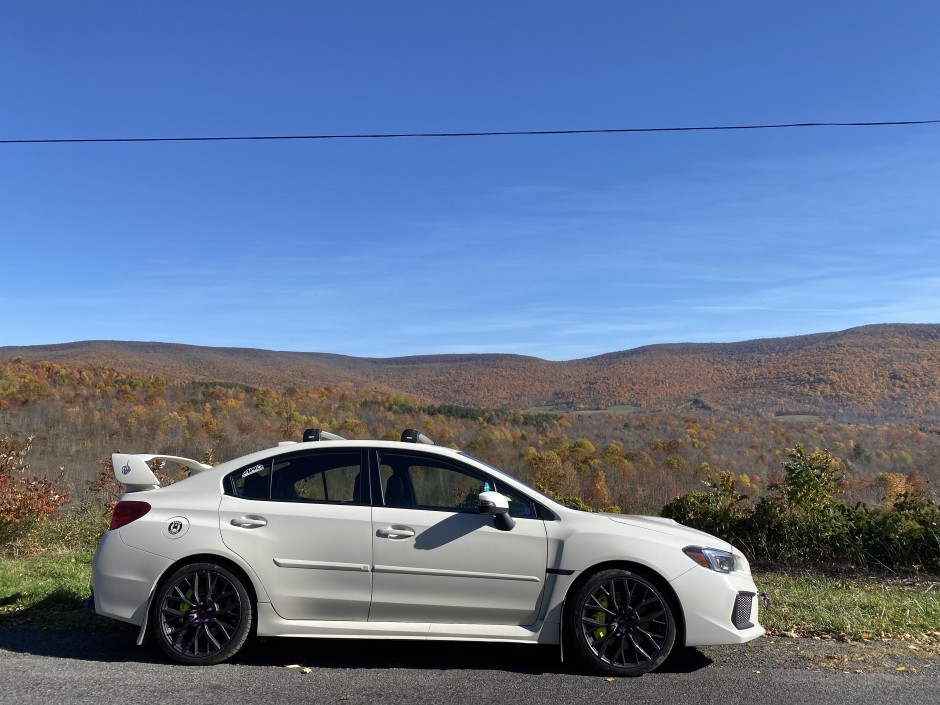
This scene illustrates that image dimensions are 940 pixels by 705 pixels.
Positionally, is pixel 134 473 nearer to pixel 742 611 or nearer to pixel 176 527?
pixel 176 527

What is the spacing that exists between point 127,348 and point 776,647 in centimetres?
6194

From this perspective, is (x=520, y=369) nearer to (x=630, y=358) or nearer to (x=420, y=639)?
(x=630, y=358)

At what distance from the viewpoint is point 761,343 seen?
204 ft

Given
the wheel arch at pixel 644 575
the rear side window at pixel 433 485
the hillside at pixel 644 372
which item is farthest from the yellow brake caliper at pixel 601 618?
the hillside at pixel 644 372

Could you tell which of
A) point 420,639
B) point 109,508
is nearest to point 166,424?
point 109,508

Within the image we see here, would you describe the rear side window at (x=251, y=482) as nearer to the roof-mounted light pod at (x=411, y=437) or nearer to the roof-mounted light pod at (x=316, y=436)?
the roof-mounted light pod at (x=316, y=436)

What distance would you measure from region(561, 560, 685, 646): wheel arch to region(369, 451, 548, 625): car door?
8.1 inches

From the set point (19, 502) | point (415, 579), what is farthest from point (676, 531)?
point (19, 502)

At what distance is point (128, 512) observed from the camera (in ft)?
20.5

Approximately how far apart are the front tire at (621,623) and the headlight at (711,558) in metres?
0.35

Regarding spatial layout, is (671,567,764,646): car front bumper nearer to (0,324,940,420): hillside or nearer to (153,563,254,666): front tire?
(153,563,254,666): front tire

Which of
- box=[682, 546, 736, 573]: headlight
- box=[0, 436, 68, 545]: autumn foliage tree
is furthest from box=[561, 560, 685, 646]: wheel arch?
box=[0, 436, 68, 545]: autumn foliage tree

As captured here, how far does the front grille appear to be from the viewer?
6.07 metres

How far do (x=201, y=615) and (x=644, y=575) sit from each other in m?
3.08
